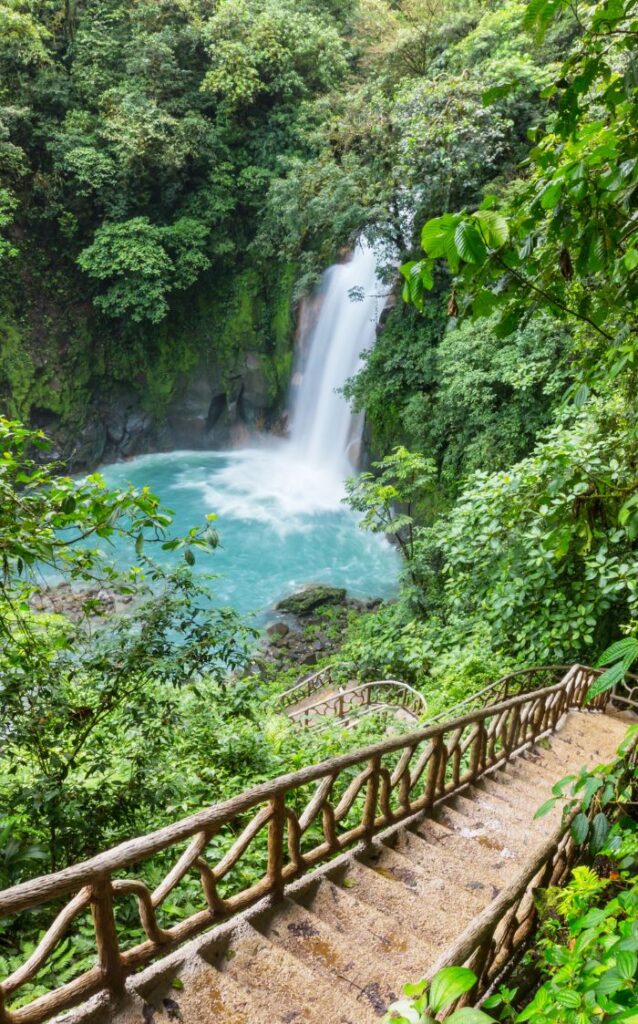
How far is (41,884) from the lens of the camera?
77.0 inches

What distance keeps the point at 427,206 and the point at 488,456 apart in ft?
17.2

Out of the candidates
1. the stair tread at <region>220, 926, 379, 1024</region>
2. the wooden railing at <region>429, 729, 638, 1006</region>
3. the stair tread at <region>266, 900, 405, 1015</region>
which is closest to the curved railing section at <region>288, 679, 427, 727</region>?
the wooden railing at <region>429, 729, 638, 1006</region>

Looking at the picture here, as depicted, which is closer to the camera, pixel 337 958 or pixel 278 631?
pixel 337 958

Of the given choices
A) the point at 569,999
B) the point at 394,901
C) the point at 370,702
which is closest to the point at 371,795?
the point at 394,901

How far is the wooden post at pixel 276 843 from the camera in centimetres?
278

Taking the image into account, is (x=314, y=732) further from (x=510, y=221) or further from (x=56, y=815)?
(x=510, y=221)

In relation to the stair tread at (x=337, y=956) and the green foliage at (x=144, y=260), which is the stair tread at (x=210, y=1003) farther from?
the green foliage at (x=144, y=260)

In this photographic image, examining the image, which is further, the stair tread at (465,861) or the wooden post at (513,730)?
the wooden post at (513,730)

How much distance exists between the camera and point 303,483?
19.0 m

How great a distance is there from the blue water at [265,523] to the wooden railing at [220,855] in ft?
28.2

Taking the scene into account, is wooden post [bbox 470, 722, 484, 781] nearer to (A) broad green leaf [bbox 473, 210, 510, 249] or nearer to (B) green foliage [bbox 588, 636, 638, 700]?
(B) green foliage [bbox 588, 636, 638, 700]

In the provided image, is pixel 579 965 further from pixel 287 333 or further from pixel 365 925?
pixel 287 333

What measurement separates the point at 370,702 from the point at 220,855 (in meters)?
4.98

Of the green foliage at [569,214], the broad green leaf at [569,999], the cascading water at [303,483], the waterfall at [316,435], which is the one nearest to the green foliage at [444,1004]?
the broad green leaf at [569,999]
